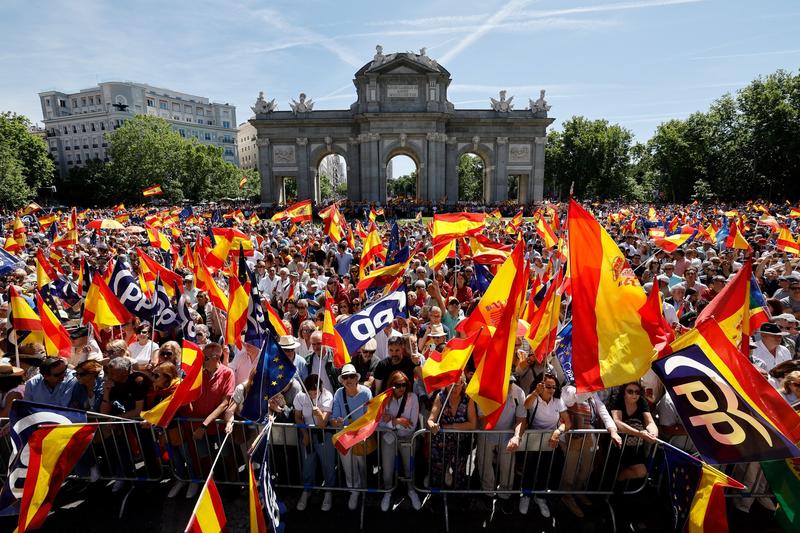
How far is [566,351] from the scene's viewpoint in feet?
19.4

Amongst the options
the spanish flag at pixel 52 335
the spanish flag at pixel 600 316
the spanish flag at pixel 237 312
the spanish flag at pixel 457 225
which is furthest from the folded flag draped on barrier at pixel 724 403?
the spanish flag at pixel 52 335

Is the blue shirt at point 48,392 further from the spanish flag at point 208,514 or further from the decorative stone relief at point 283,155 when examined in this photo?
the decorative stone relief at point 283,155

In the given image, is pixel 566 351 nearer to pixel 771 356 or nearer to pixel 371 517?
pixel 771 356

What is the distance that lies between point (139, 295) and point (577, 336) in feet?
22.9

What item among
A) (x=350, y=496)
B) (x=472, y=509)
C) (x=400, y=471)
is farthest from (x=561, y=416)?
(x=350, y=496)

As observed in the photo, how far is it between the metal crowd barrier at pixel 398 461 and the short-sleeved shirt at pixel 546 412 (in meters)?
0.11

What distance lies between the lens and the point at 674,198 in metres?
66.6

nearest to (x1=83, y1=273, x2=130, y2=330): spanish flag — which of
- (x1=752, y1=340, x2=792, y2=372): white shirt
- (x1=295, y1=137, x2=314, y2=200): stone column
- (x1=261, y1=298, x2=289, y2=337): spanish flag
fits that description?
(x1=261, y1=298, x2=289, y2=337): spanish flag

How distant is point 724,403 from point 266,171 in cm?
4965

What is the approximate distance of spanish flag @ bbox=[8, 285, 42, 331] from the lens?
6.07 metres

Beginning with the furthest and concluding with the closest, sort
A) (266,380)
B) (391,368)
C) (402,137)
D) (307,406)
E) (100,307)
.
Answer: (402,137), (100,307), (391,368), (307,406), (266,380)

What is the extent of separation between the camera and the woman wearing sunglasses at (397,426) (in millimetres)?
4996

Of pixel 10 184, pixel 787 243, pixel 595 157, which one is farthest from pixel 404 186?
pixel 787 243

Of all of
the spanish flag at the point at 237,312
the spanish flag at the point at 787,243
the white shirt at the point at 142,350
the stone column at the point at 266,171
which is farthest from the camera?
the stone column at the point at 266,171
